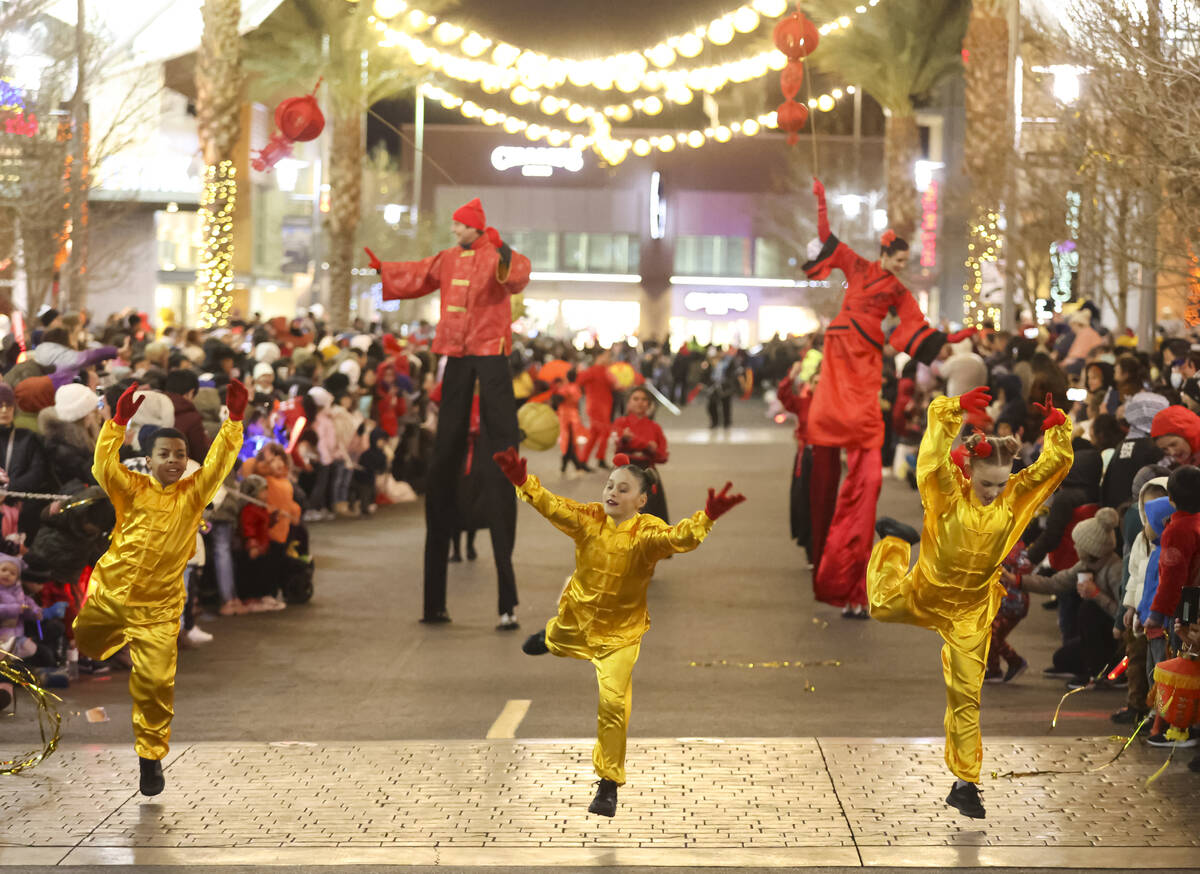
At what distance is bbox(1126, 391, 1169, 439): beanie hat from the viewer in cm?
945

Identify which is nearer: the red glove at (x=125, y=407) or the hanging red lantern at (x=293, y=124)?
the red glove at (x=125, y=407)

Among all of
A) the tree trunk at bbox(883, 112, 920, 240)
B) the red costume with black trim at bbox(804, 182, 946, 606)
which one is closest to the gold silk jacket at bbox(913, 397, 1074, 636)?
the red costume with black trim at bbox(804, 182, 946, 606)

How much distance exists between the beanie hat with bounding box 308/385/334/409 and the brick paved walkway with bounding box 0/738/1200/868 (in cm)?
869

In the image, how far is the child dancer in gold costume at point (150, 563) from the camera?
6.34 m

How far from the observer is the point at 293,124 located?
35.9 feet

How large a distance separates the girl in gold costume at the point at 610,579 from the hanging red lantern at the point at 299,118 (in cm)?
536

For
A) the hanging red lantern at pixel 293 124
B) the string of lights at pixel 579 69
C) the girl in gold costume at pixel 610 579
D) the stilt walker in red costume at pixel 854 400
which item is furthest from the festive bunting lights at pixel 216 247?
the girl in gold costume at pixel 610 579

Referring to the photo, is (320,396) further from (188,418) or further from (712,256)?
(712,256)

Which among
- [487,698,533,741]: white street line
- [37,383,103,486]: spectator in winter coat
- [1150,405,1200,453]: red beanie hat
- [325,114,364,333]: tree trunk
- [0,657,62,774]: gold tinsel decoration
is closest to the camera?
[0,657,62,774]: gold tinsel decoration

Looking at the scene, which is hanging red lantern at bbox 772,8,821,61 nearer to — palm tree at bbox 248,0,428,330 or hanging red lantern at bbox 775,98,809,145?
hanging red lantern at bbox 775,98,809,145

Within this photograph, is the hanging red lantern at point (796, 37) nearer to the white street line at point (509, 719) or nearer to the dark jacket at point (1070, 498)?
the dark jacket at point (1070, 498)

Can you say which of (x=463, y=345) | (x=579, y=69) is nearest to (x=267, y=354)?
(x=579, y=69)

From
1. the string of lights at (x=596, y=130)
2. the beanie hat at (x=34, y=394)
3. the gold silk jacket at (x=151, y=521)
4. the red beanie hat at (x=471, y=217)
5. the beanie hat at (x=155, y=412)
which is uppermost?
the string of lights at (x=596, y=130)

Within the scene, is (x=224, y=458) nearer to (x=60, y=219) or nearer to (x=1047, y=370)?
(x=1047, y=370)
